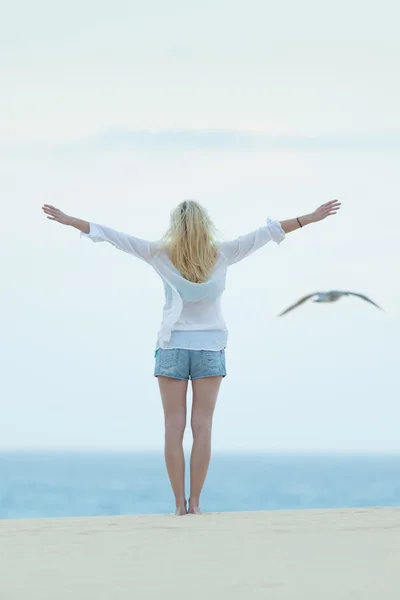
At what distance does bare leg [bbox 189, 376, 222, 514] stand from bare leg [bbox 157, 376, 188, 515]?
60 millimetres

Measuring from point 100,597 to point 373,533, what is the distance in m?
1.83

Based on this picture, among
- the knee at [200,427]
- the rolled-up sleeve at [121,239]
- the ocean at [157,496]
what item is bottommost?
the knee at [200,427]

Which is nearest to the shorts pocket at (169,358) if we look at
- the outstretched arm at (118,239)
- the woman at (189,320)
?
the woman at (189,320)

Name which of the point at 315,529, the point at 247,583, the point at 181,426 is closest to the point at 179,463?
the point at 181,426

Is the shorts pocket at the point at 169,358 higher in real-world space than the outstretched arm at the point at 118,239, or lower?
lower

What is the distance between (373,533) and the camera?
5.65 meters

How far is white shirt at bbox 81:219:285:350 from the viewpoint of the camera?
23.2 ft

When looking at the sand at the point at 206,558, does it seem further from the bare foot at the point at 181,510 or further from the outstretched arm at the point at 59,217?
the outstretched arm at the point at 59,217

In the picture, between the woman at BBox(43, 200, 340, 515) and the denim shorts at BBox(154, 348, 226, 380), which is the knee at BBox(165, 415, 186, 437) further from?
the denim shorts at BBox(154, 348, 226, 380)

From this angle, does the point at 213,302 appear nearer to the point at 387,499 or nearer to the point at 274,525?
the point at 274,525

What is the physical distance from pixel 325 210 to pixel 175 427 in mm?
1540

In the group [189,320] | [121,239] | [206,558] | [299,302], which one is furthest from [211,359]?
[299,302]

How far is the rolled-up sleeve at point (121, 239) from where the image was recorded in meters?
7.14

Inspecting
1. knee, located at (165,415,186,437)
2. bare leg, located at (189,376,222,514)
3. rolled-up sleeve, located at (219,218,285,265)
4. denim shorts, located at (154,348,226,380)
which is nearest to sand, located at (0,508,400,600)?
bare leg, located at (189,376,222,514)
